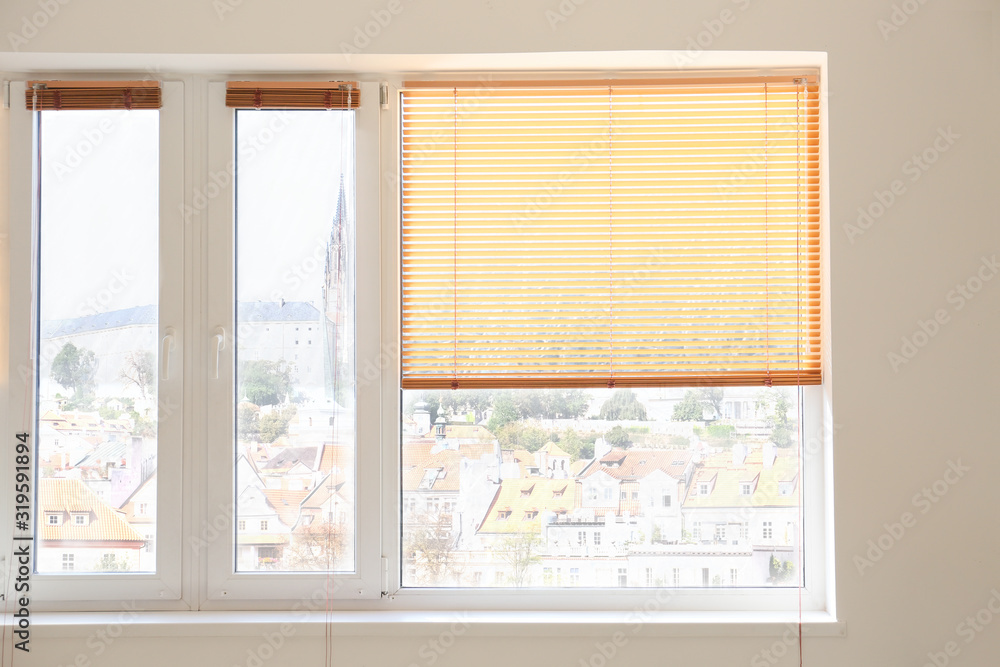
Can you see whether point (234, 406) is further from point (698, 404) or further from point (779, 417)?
point (779, 417)

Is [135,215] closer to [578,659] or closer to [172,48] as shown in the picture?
[172,48]

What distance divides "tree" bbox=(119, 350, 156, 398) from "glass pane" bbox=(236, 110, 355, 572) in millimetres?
268

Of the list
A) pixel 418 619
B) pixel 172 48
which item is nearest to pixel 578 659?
pixel 418 619

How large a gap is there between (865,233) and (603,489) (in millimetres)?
1088

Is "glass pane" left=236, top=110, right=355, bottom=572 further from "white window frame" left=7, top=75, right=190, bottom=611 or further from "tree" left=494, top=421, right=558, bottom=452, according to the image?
"tree" left=494, top=421, right=558, bottom=452

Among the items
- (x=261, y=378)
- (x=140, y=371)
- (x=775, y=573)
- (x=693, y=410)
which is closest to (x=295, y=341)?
(x=261, y=378)

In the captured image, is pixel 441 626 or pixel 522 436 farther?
pixel 522 436

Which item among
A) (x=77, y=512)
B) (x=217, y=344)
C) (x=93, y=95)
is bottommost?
(x=77, y=512)

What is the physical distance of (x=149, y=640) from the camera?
2.18 metres

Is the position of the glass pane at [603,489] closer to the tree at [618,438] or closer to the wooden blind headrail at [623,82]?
the tree at [618,438]

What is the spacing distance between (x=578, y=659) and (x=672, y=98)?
1.71m

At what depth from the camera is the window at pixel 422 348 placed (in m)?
2.30

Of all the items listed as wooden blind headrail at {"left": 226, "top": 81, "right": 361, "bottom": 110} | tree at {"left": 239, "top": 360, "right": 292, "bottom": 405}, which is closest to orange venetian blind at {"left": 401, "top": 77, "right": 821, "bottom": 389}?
wooden blind headrail at {"left": 226, "top": 81, "right": 361, "bottom": 110}

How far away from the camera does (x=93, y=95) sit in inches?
90.5
